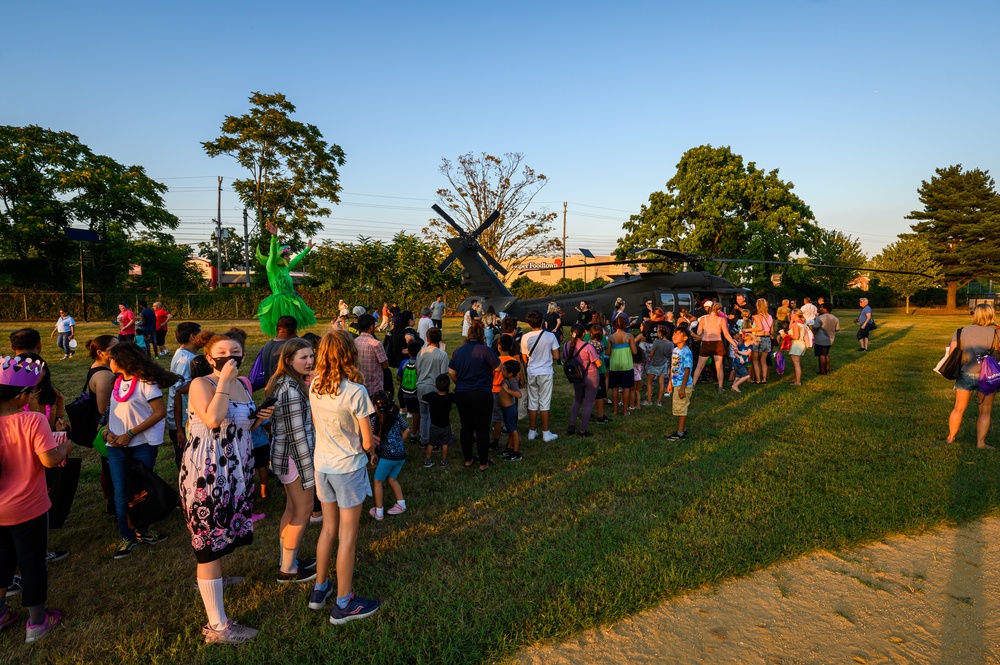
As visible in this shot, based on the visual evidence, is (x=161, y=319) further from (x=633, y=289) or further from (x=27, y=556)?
(x=633, y=289)

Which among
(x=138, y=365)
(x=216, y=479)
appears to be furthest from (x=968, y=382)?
(x=138, y=365)

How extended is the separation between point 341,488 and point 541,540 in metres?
1.93

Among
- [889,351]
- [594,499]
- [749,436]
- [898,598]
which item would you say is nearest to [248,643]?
[594,499]

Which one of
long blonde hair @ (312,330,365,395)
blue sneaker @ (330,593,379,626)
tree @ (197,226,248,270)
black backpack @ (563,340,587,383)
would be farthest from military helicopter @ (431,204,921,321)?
tree @ (197,226,248,270)

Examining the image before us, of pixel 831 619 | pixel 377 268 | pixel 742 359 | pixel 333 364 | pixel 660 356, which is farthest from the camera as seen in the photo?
pixel 377 268

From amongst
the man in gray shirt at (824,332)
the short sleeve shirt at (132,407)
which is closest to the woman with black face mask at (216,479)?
the short sleeve shirt at (132,407)

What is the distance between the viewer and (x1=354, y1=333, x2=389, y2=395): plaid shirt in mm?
5930

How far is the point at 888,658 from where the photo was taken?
2.92m

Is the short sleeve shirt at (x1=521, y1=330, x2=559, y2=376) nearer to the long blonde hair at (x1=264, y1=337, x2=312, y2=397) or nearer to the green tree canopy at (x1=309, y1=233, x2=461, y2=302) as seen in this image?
the long blonde hair at (x1=264, y1=337, x2=312, y2=397)

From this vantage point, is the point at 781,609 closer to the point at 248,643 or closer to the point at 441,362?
the point at 248,643

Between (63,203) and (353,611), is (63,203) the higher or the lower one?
the higher one

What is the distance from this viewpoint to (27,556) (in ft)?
9.83

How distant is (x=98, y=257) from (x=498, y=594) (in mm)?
42273

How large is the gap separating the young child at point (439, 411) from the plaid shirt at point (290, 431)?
90.4 inches
